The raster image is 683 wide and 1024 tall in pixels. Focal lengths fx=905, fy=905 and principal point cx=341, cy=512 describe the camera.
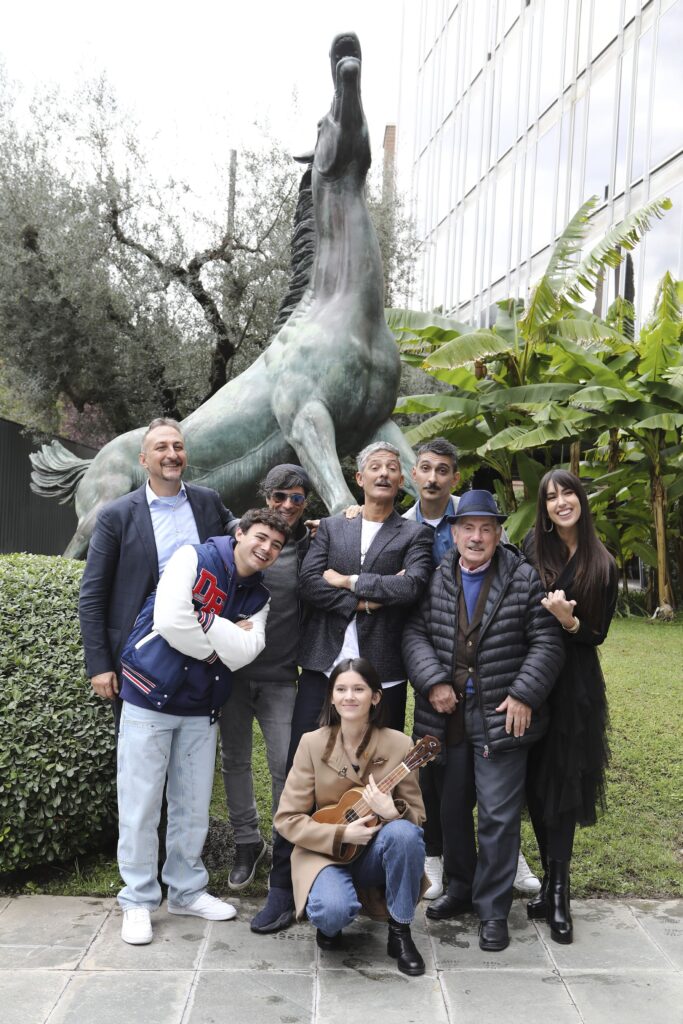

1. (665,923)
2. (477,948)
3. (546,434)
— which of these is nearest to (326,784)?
(477,948)

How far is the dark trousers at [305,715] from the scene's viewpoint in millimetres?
3275

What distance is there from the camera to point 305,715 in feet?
11.0

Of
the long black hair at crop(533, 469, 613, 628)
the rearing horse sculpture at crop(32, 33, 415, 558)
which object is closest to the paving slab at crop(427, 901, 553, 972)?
the long black hair at crop(533, 469, 613, 628)

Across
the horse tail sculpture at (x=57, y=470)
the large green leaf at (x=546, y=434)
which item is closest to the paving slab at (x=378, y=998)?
the horse tail sculpture at (x=57, y=470)

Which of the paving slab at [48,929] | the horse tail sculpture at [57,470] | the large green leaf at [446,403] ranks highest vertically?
the large green leaf at [446,403]

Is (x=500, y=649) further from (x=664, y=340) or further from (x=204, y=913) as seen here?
(x=664, y=340)

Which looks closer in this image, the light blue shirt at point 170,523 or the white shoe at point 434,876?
the light blue shirt at point 170,523

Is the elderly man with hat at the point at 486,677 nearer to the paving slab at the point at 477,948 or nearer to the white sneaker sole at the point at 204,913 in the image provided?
the paving slab at the point at 477,948

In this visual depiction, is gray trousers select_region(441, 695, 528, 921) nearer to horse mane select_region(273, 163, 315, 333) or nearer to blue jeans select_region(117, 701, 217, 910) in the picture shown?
blue jeans select_region(117, 701, 217, 910)

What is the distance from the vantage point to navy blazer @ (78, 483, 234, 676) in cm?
328

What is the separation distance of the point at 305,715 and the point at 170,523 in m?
0.88

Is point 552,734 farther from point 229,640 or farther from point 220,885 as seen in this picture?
point 220,885

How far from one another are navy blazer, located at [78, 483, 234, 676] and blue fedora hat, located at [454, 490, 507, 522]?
113cm

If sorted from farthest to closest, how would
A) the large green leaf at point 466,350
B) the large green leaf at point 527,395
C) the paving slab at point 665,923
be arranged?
the large green leaf at point 527,395 < the large green leaf at point 466,350 < the paving slab at point 665,923
